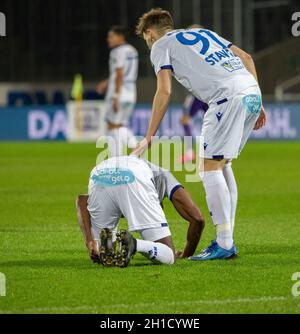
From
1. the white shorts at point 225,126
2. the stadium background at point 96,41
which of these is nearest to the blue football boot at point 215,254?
the white shorts at point 225,126

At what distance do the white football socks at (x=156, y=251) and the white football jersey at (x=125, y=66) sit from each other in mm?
11752

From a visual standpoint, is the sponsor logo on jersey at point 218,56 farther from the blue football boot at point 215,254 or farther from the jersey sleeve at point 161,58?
the blue football boot at point 215,254

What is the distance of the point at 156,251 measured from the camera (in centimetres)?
800

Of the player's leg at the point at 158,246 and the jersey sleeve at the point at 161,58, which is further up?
the jersey sleeve at the point at 161,58

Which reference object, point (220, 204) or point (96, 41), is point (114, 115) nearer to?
point (220, 204)

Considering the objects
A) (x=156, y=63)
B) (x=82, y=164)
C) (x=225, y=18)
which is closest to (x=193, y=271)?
(x=156, y=63)

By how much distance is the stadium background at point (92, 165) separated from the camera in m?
6.94

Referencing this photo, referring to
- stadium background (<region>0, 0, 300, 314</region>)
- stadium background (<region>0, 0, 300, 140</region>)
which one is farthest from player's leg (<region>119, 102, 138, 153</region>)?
stadium background (<region>0, 0, 300, 140</region>)

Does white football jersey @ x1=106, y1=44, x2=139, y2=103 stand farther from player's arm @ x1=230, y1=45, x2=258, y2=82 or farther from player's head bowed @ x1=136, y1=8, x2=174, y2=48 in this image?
player's head bowed @ x1=136, y1=8, x2=174, y2=48

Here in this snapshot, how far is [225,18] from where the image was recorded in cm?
3656

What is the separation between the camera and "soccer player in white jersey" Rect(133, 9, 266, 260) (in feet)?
27.8

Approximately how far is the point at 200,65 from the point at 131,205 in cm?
134
